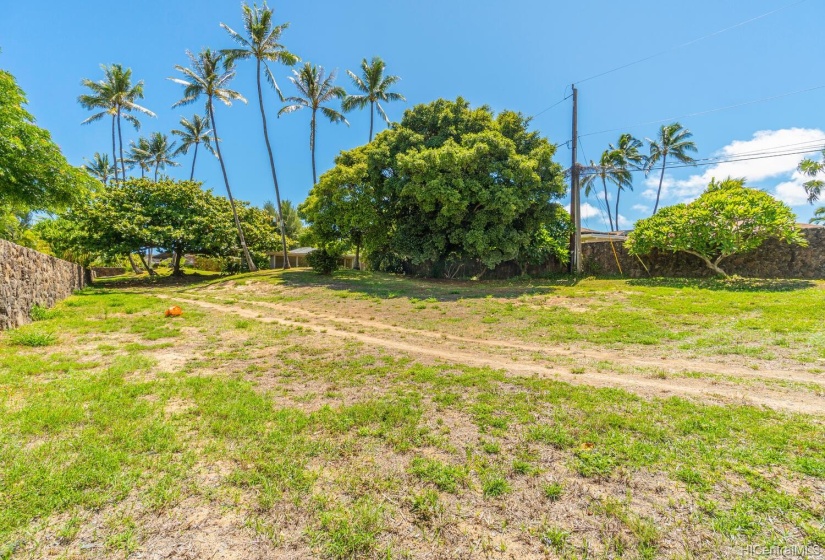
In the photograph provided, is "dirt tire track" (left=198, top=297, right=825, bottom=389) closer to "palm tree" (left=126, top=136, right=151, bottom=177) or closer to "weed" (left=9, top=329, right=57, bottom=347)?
"weed" (left=9, top=329, right=57, bottom=347)

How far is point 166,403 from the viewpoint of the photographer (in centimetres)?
434

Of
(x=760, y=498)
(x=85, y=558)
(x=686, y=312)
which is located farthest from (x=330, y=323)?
(x=686, y=312)

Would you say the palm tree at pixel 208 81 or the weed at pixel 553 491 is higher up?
the palm tree at pixel 208 81

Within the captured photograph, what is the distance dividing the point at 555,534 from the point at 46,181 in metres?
15.1

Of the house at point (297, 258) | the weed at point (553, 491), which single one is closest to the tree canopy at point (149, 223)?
the house at point (297, 258)

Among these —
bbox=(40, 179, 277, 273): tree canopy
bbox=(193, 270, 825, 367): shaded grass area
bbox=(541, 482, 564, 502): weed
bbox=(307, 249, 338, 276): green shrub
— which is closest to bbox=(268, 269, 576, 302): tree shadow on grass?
bbox=(193, 270, 825, 367): shaded grass area

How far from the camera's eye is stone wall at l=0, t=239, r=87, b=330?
770 cm

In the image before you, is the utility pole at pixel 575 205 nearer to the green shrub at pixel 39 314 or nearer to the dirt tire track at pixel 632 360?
the dirt tire track at pixel 632 360

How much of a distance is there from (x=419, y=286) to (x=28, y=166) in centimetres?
1454

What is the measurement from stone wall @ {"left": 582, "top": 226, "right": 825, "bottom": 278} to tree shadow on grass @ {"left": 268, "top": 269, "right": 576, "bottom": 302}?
2.85 metres

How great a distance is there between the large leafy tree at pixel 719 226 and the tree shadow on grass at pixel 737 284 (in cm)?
113

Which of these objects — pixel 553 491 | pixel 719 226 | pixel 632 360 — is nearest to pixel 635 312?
pixel 632 360

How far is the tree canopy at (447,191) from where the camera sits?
17.3m

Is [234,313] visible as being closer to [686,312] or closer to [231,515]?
[231,515]
